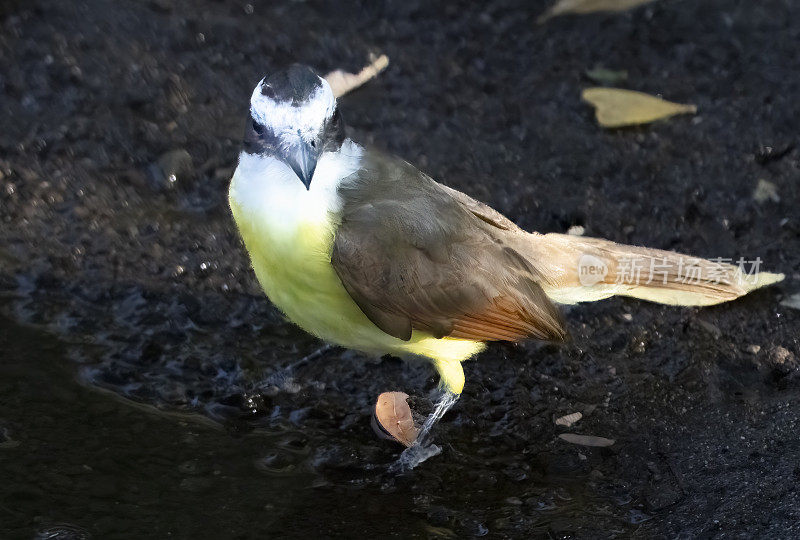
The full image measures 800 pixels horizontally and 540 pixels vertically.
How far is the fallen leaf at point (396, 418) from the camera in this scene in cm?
434

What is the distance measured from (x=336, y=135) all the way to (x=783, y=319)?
233 cm

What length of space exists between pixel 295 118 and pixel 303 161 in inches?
6.8

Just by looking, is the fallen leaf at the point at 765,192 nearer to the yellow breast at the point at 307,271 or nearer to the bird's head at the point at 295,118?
the yellow breast at the point at 307,271

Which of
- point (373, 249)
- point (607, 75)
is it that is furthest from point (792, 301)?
point (373, 249)

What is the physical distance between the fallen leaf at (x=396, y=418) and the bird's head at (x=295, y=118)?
3.69ft

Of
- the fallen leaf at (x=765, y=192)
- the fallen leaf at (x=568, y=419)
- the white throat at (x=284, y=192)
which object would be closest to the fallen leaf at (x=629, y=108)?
the fallen leaf at (x=765, y=192)

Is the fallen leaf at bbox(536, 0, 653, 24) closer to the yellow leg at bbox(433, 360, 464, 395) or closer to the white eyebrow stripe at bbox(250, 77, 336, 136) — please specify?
the yellow leg at bbox(433, 360, 464, 395)

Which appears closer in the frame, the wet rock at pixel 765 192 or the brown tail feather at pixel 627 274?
the brown tail feather at pixel 627 274

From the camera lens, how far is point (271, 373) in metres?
4.73

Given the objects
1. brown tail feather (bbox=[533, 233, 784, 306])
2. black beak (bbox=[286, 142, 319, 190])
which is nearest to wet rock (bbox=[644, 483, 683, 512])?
brown tail feather (bbox=[533, 233, 784, 306])

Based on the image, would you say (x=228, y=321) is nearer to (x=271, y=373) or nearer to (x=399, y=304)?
(x=271, y=373)

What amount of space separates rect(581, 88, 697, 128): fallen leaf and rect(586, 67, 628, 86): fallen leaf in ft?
0.68

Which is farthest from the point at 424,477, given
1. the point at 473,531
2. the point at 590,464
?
the point at 590,464

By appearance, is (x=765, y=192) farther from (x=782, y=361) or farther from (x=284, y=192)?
(x=284, y=192)
